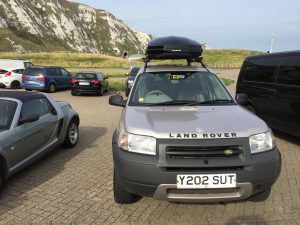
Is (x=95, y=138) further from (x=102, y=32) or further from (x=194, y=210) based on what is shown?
(x=102, y=32)

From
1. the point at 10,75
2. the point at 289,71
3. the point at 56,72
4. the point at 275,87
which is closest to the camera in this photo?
the point at 289,71

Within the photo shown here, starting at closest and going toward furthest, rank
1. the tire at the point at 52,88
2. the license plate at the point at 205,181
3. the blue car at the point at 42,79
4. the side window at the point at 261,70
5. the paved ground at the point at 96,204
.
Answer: the license plate at the point at 205,181 → the paved ground at the point at 96,204 → the side window at the point at 261,70 → the blue car at the point at 42,79 → the tire at the point at 52,88

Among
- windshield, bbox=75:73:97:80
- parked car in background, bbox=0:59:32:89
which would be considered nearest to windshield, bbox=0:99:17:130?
windshield, bbox=75:73:97:80

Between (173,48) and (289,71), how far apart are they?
2659 millimetres

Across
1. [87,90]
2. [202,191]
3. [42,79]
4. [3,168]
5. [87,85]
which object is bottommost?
[87,90]

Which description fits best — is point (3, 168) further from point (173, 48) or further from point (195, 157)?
point (173, 48)

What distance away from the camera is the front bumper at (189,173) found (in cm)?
372

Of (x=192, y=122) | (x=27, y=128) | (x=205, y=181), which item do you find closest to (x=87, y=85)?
(x=27, y=128)

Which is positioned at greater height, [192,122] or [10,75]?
[192,122]

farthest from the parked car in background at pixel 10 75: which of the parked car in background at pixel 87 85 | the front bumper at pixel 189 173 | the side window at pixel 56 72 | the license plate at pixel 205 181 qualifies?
the license plate at pixel 205 181

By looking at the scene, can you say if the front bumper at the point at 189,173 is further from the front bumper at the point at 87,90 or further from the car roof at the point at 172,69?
the front bumper at the point at 87,90

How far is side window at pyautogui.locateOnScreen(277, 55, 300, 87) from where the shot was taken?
290 inches

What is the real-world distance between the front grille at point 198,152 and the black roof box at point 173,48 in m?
3.84

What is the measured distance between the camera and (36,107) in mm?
6375
